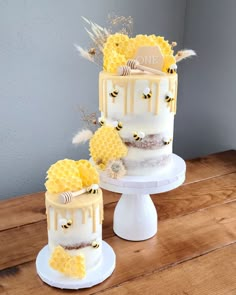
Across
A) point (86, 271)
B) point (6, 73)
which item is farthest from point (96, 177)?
point (6, 73)

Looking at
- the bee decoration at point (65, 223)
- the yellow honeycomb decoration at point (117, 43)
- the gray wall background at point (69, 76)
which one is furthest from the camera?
the gray wall background at point (69, 76)

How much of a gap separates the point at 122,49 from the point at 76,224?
0.37m

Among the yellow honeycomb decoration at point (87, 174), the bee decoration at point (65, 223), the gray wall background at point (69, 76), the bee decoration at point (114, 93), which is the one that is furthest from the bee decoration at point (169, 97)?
the gray wall background at point (69, 76)

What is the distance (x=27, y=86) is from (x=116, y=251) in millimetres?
609

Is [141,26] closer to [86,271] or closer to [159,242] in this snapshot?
[159,242]

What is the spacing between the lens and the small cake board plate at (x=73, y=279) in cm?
74

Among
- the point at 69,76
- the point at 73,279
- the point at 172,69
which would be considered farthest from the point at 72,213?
the point at 69,76

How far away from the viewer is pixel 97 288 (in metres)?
0.74

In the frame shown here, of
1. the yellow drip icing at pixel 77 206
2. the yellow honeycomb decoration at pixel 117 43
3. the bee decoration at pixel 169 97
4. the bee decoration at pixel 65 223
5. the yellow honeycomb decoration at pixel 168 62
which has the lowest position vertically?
the bee decoration at pixel 65 223

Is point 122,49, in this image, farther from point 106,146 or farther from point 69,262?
point 69,262

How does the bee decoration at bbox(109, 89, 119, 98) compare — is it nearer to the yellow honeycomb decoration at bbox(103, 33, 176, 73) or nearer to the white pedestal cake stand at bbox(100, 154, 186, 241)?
the yellow honeycomb decoration at bbox(103, 33, 176, 73)

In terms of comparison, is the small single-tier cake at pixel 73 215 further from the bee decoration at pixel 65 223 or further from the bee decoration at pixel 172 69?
the bee decoration at pixel 172 69

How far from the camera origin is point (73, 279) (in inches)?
29.4

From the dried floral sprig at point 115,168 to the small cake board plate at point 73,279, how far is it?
0.55 feet
